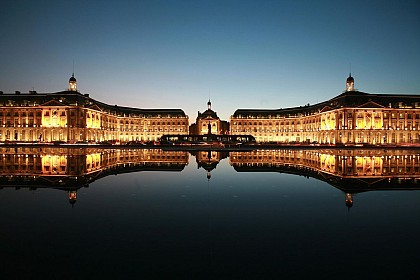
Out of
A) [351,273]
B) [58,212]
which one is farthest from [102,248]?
[351,273]

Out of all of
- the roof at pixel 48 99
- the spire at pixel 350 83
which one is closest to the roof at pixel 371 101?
the spire at pixel 350 83

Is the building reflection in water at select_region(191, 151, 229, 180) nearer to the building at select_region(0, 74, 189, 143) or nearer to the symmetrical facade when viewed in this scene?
the symmetrical facade

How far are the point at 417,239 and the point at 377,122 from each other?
103m

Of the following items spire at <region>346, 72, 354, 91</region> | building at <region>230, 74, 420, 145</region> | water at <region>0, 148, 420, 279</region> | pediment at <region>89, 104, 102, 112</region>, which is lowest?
water at <region>0, 148, 420, 279</region>

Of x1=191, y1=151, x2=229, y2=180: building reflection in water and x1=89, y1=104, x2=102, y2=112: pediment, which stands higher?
x1=89, y1=104, x2=102, y2=112: pediment

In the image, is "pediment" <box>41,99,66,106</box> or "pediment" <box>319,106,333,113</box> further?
"pediment" <box>319,106,333,113</box>

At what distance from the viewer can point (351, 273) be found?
6.01 metres

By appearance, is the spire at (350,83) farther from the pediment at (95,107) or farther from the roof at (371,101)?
the pediment at (95,107)

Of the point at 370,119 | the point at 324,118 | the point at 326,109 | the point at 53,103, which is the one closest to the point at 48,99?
the point at 53,103

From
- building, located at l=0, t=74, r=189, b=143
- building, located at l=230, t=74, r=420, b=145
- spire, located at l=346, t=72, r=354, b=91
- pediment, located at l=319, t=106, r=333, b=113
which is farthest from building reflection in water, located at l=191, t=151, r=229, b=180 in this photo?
spire, located at l=346, t=72, r=354, b=91

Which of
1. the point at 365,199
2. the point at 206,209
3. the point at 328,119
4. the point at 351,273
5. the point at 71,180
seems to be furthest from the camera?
the point at 328,119

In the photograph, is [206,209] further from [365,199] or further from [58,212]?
[365,199]

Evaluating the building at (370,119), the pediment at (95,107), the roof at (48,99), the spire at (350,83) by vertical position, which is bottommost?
the building at (370,119)

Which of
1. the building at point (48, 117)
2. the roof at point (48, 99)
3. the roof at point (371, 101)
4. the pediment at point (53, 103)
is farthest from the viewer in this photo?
the roof at point (48, 99)
